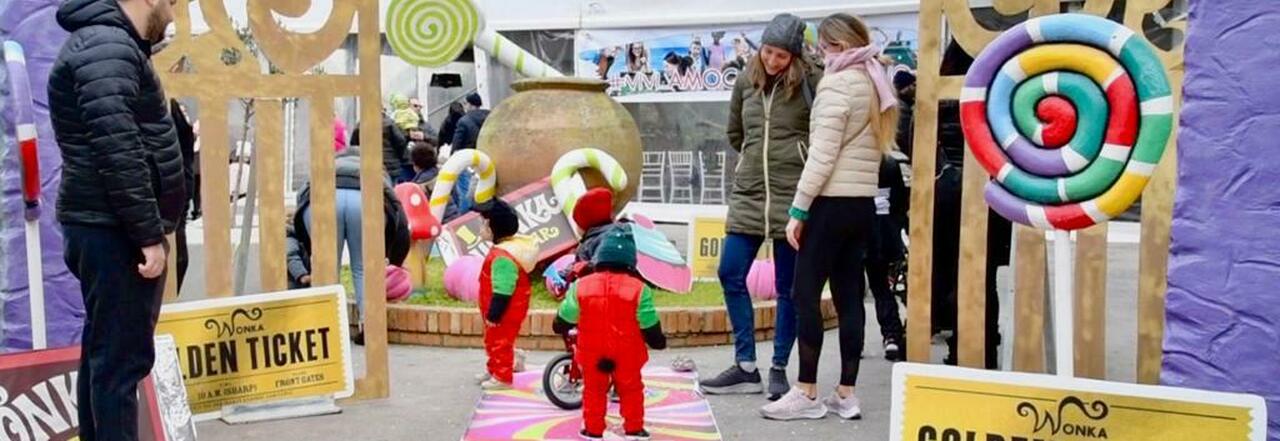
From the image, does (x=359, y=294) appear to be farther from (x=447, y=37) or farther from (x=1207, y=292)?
(x=1207, y=292)

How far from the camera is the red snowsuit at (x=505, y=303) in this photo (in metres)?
5.54

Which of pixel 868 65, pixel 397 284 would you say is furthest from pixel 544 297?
pixel 868 65

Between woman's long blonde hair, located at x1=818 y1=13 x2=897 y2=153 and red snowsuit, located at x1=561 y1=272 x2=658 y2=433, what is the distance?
109 cm

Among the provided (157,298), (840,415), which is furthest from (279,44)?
(840,415)

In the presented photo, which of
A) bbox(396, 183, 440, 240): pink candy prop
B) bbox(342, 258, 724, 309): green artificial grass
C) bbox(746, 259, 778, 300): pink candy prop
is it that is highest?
bbox(396, 183, 440, 240): pink candy prop

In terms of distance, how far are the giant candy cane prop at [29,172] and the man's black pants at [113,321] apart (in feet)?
2.29

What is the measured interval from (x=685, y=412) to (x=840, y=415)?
0.63m

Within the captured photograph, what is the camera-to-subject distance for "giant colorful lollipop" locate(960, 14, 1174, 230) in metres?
3.11

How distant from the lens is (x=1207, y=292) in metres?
3.66

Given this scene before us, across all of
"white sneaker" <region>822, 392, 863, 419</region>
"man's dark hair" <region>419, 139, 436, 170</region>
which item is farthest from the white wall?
"white sneaker" <region>822, 392, 863, 419</region>

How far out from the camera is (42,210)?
4.62 m

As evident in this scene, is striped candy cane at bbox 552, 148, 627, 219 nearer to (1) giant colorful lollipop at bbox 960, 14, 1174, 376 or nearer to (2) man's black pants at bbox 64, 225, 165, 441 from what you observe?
(2) man's black pants at bbox 64, 225, 165, 441

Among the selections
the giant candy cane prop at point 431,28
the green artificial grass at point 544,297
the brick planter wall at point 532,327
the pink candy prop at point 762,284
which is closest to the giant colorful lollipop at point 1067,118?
the brick planter wall at point 532,327

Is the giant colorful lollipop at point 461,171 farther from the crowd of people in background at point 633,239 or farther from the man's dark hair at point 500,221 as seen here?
the man's dark hair at point 500,221
